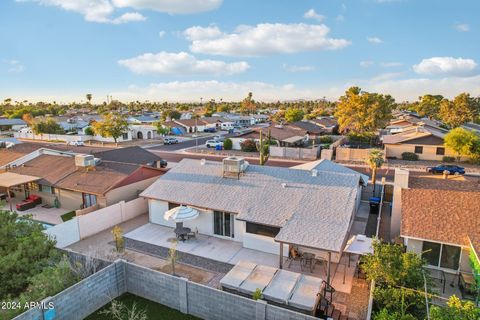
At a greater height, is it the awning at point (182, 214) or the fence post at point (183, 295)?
the awning at point (182, 214)

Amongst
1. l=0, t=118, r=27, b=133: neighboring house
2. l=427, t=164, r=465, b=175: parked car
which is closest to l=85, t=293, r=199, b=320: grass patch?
l=427, t=164, r=465, b=175: parked car

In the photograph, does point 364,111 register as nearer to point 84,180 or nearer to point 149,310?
point 84,180

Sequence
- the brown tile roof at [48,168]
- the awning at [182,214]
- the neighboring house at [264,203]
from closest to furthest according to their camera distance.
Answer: the neighboring house at [264,203]
the awning at [182,214]
the brown tile roof at [48,168]

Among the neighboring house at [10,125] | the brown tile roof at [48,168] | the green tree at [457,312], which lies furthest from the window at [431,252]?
the neighboring house at [10,125]

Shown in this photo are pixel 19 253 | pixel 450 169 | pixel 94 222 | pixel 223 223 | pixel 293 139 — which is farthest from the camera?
pixel 293 139

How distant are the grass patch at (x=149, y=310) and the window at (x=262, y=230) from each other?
266 inches

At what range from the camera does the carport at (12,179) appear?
2532 cm

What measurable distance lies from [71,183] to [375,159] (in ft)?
87.1

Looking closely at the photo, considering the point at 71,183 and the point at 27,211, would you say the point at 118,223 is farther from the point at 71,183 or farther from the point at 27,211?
the point at 27,211

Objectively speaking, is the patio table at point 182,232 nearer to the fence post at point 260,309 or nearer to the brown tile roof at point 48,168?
the fence post at point 260,309

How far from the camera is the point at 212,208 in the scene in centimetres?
2011

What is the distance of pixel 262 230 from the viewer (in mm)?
18562

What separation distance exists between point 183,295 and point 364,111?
56790 millimetres

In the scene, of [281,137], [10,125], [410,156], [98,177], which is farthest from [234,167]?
[10,125]
